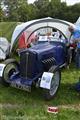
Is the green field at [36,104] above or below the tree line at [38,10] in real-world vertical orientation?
below

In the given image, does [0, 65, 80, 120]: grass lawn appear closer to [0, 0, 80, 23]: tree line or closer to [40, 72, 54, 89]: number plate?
[40, 72, 54, 89]: number plate

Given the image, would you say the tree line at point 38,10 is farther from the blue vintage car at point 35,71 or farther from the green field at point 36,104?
the green field at point 36,104

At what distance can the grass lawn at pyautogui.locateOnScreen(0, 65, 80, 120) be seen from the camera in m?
6.03

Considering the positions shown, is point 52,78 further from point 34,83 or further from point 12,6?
point 12,6

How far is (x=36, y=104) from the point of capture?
684 cm

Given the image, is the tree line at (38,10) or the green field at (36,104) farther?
the tree line at (38,10)

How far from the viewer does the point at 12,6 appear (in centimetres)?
6925

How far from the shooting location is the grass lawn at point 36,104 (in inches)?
Result: 237

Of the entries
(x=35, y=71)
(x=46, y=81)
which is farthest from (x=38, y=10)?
(x=46, y=81)

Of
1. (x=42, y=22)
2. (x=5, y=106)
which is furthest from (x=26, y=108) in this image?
(x=42, y=22)

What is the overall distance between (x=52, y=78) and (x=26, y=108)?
990mm

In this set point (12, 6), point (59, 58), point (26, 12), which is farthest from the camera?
point (12, 6)

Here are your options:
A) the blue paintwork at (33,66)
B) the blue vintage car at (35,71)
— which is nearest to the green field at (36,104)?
the blue vintage car at (35,71)

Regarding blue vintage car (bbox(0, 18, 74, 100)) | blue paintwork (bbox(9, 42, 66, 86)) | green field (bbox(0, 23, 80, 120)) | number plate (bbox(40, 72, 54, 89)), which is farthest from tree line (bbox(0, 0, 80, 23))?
number plate (bbox(40, 72, 54, 89))
